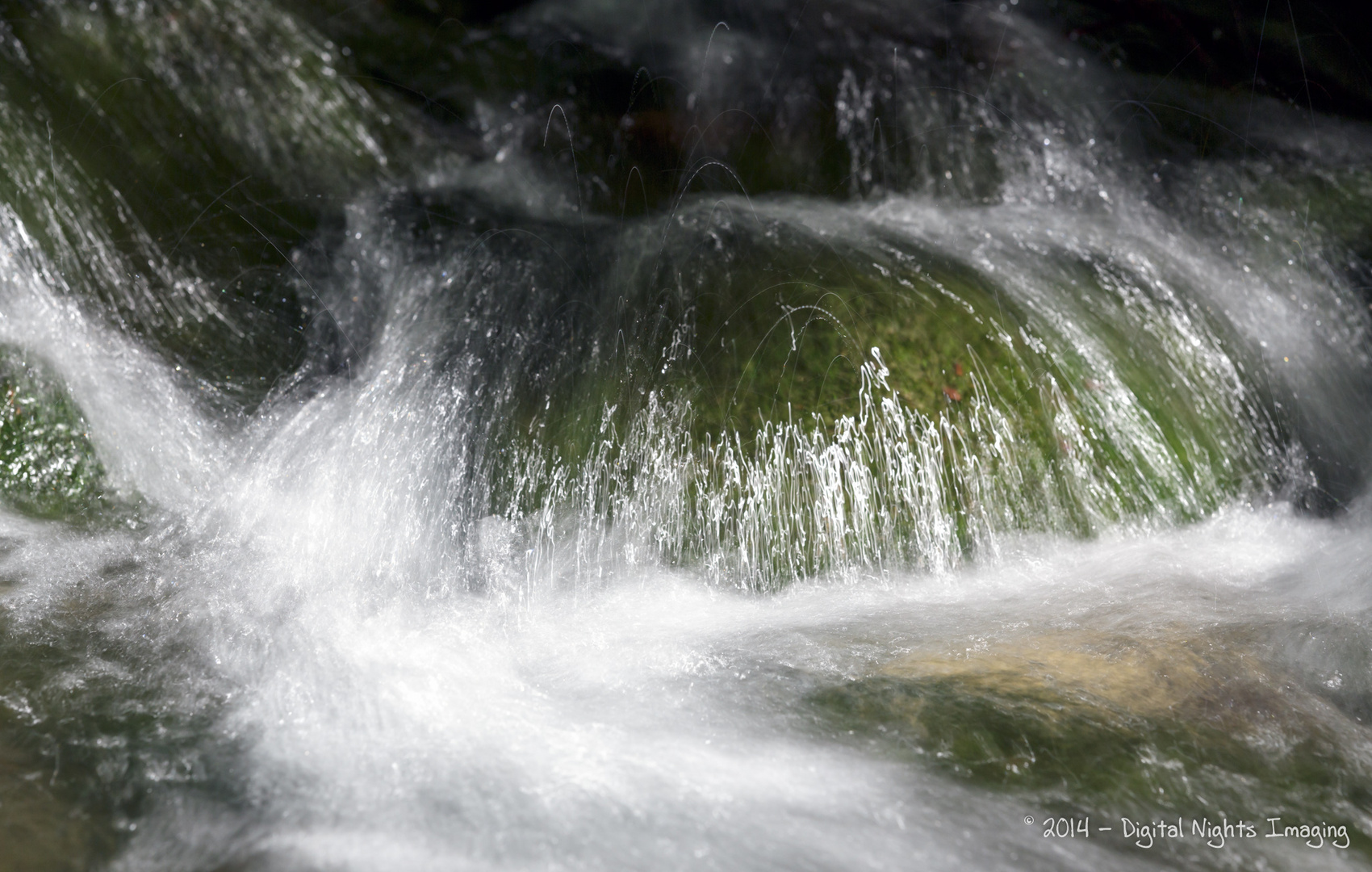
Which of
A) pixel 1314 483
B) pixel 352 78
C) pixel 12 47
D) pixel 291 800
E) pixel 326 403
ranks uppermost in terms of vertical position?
pixel 12 47

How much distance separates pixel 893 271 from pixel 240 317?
2943 mm

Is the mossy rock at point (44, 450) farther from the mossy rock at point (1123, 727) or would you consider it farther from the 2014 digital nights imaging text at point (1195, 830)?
the 2014 digital nights imaging text at point (1195, 830)

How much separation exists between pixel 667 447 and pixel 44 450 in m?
2.61

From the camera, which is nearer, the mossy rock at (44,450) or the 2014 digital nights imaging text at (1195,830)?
the 2014 digital nights imaging text at (1195,830)

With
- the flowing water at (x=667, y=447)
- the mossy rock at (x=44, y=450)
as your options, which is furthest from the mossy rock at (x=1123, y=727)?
the mossy rock at (x=44, y=450)

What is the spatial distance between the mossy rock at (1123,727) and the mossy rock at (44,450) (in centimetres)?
307

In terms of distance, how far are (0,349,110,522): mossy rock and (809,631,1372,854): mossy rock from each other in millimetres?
3070

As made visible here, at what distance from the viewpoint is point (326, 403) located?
3775 mm

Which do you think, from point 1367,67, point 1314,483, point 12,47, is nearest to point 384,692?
point 12,47

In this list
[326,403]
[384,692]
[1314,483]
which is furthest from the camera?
[1314,483]

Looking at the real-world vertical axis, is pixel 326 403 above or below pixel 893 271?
above

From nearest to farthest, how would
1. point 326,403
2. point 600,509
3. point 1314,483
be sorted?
point 600,509, point 326,403, point 1314,483

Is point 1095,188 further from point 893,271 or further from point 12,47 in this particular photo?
point 12,47

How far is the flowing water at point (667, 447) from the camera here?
223 cm
